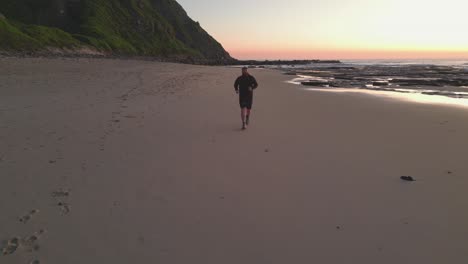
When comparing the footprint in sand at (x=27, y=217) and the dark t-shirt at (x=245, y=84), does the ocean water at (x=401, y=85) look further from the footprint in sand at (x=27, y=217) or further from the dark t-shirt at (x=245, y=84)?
the footprint in sand at (x=27, y=217)

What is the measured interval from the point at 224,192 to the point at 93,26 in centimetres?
9778

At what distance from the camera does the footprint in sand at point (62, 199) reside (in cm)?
Result: 382

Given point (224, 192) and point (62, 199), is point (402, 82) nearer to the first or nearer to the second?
point (224, 192)

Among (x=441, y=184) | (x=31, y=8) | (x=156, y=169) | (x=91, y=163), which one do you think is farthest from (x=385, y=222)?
(x=31, y=8)

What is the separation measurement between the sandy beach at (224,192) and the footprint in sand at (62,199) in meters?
0.02

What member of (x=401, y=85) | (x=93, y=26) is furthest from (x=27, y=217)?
(x=93, y=26)

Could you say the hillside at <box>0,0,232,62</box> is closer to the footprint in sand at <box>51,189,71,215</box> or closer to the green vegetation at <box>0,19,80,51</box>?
the green vegetation at <box>0,19,80,51</box>

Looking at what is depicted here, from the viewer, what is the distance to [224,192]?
4.62 metres

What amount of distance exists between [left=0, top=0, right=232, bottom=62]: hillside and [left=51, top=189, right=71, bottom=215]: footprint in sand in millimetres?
45616

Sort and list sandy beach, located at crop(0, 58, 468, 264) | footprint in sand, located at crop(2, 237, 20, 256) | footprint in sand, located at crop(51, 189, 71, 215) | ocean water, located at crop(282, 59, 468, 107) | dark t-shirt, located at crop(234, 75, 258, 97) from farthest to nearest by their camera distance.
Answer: ocean water, located at crop(282, 59, 468, 107) < dark t-shirt, located at crop(234, 75, 258, 97) < footprint in sand, located at crop(51, 189, 71, 215) < sandy beach, located at crop(0, 58, 468, 264) < footprint in sand, located at crop(2, 237, 20, 256)

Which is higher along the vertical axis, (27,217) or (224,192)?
(27,217)

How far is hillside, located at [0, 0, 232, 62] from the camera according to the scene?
54769 mm

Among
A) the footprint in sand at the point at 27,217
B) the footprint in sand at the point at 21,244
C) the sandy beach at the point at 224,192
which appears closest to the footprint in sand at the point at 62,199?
the sandy beach at the point at 224,192

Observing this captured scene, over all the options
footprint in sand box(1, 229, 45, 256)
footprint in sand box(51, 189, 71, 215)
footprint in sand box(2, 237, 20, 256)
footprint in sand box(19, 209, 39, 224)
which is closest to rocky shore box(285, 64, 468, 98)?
footprint in sand box(51, 189, 71, 215)
